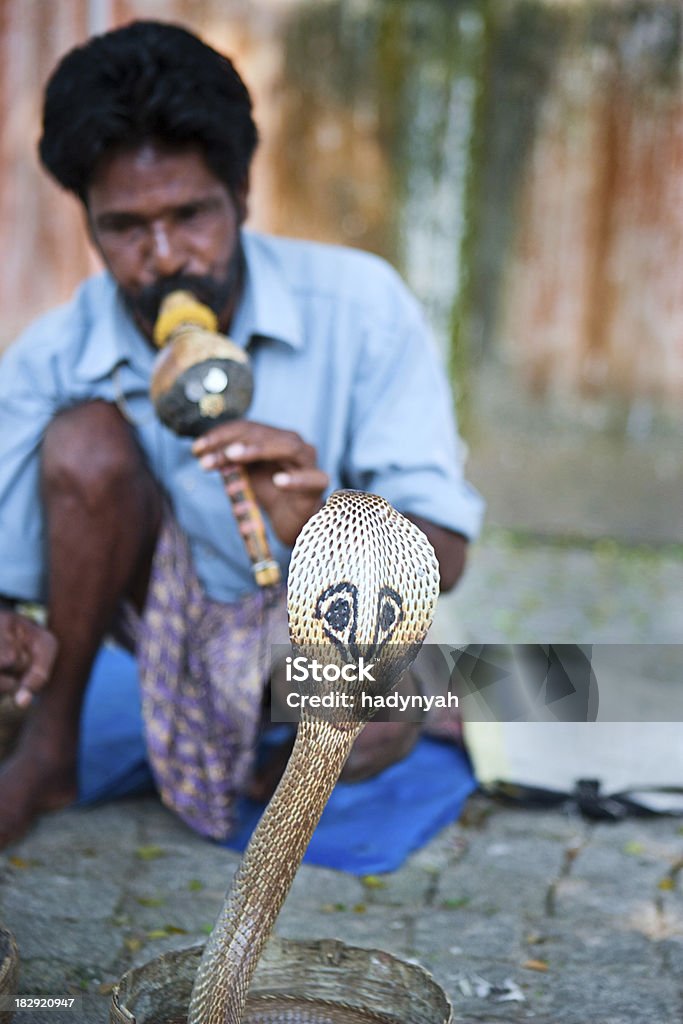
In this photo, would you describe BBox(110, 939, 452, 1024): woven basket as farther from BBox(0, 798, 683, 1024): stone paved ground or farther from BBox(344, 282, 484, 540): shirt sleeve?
BBox(344, 282, 484, 540): shirt sleeve

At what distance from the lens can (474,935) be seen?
2350 millimetres

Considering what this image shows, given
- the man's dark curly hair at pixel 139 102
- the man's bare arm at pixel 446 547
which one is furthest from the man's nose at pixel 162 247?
the man's bare arm at pixel 446 547

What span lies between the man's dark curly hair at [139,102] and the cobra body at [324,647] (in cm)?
127

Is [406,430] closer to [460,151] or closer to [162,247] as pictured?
[162,247]

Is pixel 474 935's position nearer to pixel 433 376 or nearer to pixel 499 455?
pixel 433 376

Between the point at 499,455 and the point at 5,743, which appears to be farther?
the point at 499,455

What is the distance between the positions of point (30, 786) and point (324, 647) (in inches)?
54.9

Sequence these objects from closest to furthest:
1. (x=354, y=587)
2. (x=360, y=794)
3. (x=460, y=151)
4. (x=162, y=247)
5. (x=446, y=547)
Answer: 1. (x=354, y=587)
2. (x=162, y=247)
3. (x=446, y=547)
4. (x=360, y=794)
5. (x=460, y=151)

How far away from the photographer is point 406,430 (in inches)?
109

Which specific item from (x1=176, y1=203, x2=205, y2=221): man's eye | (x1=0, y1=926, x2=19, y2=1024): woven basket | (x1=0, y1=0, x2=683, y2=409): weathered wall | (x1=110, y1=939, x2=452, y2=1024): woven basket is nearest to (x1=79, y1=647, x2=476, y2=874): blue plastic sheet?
(x1=110, y1=939, x2=452, y2=1024): woven basket

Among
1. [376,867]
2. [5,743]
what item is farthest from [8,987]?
[5,743]

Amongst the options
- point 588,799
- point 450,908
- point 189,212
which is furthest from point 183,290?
point 588,799

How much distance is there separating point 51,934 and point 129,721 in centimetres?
104

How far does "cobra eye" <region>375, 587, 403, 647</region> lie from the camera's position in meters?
1.51
